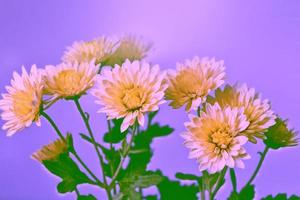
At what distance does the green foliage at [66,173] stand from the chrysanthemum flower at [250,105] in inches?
9.3

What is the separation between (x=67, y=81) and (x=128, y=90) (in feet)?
0.29

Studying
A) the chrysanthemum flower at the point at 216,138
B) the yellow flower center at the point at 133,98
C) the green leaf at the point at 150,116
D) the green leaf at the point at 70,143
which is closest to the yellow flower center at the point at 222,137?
the chrysanthemum flower at the point at 216,138

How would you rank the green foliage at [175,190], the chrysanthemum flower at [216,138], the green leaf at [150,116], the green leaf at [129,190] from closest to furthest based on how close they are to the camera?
the chrysanthemum flower at [216,138], the green leaf at [129,190], the green foliage at [175,190], the green leaf at [150,116]

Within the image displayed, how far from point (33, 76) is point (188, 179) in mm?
284

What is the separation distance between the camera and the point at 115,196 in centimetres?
106

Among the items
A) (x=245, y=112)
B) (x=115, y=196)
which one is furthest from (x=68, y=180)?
(x=245, y=112)

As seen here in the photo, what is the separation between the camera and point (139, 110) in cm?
98

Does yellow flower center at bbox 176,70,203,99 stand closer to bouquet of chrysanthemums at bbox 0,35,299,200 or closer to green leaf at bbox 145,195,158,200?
bouquet of chrysanthemums at bbox 0,35,299,200

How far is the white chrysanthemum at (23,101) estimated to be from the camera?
0.99m

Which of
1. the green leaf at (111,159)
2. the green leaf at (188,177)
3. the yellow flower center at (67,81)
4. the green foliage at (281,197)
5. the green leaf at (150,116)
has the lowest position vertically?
the green foliage at (281,197)

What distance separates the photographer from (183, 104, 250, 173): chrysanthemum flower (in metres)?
0.93

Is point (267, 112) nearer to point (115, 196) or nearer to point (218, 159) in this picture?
point (218, 159)

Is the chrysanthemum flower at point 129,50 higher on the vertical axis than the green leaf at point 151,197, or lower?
higher

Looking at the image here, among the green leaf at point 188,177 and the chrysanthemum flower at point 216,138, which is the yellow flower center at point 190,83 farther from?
the green leaf at point 188,177
